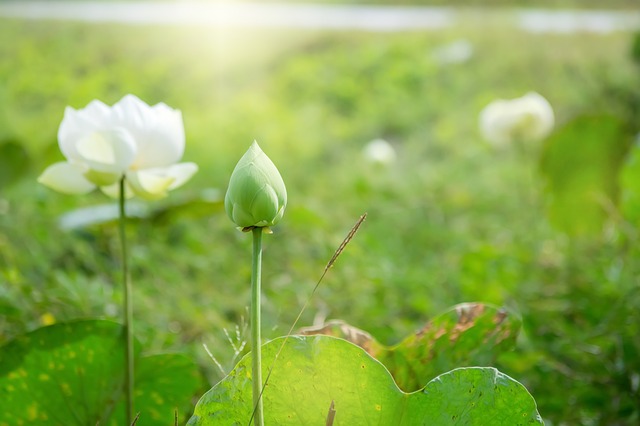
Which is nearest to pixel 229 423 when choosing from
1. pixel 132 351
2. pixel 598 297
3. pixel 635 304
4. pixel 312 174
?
pixel 132 351

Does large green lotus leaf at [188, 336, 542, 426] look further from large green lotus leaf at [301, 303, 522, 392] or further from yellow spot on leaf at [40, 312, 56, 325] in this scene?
yellow spot on leaf at [40, 312, 56, 325]

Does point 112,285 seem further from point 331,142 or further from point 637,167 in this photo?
point 331,142

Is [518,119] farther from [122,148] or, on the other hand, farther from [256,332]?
[256,332]

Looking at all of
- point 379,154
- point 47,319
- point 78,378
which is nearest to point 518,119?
point 379,154

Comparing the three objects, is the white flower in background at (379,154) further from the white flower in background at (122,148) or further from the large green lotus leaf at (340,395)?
the large green lotus leaf at (340,395)

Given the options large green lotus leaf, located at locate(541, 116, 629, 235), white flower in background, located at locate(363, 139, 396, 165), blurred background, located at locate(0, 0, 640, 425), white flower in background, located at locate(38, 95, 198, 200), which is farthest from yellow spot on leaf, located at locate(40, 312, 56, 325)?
white flower in background, located at locate(363, 139, 396, 165)
